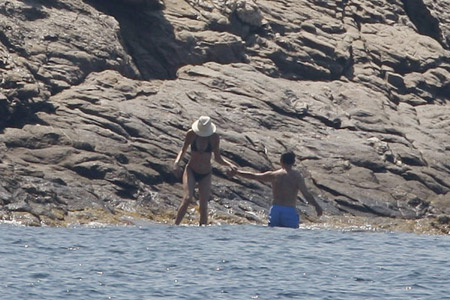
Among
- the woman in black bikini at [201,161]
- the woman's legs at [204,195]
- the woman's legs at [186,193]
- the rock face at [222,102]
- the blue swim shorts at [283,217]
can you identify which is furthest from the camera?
the rock face at [222,102]

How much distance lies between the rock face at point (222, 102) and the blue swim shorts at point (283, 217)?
3.63 m

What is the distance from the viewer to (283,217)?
19.3 meters

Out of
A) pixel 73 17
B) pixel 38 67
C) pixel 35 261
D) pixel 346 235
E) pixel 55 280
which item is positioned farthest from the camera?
pixel 73 17

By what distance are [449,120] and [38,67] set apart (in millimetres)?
10334

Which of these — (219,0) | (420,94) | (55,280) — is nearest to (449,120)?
(420,94)

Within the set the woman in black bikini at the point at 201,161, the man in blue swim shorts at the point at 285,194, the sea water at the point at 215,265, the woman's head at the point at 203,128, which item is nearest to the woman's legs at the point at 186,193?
the woman in black bikini at the point at 201,161

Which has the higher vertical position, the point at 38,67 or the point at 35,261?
the point at 35,261

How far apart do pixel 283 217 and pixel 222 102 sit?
8.05 metres

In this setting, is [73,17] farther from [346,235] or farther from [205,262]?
[205,262]

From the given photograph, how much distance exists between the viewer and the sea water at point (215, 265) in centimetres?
1384

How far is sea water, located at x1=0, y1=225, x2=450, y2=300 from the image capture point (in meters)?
13.8

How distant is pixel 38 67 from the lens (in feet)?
83.6

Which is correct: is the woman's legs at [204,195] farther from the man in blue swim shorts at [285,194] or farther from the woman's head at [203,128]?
the man in blue swim shorts at [285,194]

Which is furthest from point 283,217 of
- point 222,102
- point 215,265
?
point 222,102
